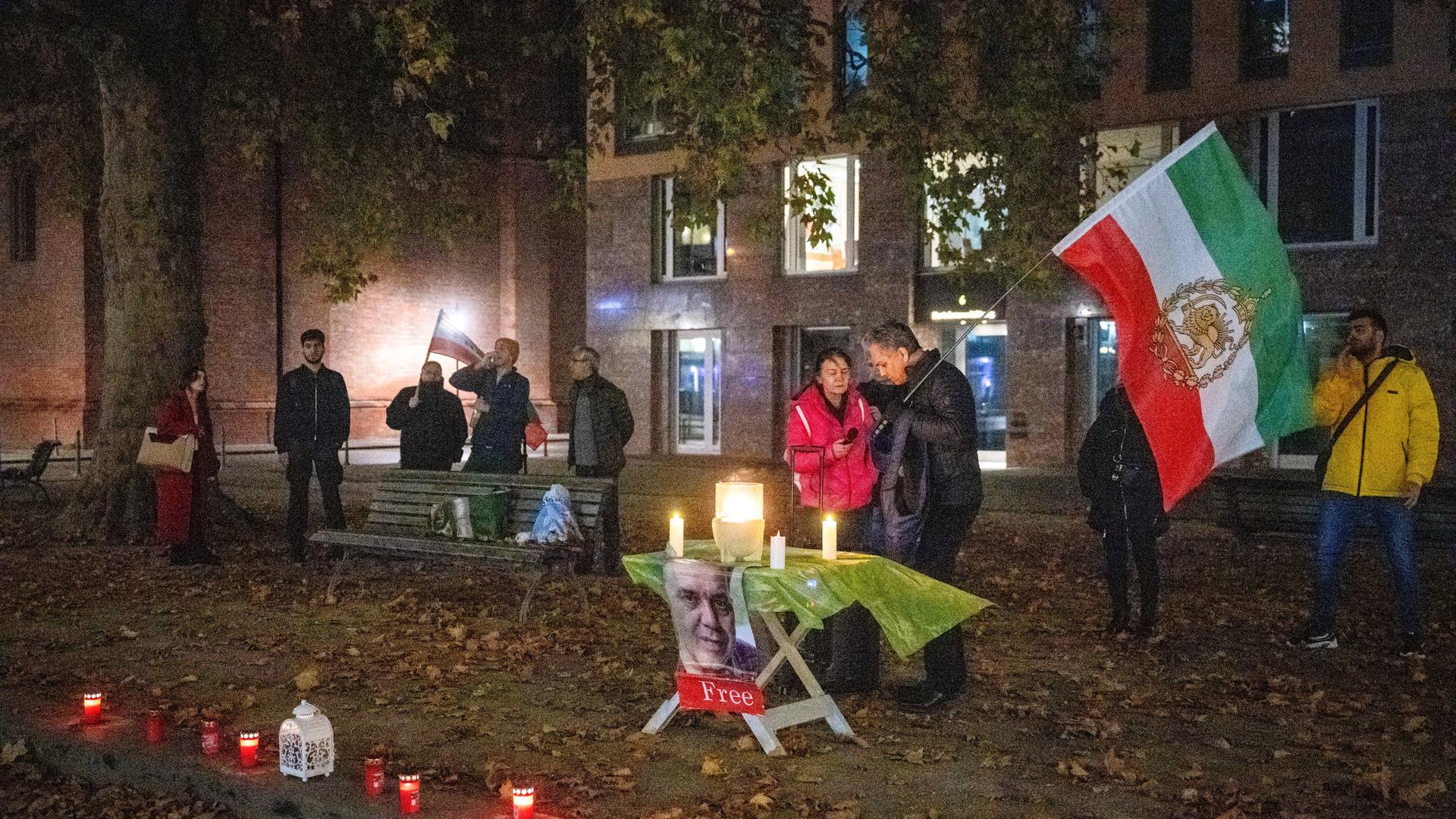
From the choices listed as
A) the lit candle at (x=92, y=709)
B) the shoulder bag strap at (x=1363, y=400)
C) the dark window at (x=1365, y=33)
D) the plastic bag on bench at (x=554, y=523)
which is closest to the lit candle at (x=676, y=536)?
the lit candle at (x=92, y=709)

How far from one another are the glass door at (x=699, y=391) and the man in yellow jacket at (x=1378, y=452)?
21.2m

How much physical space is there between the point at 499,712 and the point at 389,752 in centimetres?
87

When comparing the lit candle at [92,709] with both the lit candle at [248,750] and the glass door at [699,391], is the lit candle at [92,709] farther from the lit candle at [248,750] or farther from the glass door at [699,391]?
the glass door at [699,391]

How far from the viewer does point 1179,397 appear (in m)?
6.67

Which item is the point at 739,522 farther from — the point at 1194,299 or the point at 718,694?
the point at 1194,299

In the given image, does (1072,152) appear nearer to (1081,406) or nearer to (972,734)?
(1081,406)

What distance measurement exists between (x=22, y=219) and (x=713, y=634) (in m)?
33.8

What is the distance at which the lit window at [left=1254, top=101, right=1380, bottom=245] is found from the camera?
22.6m

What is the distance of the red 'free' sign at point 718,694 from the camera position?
5.93 meters

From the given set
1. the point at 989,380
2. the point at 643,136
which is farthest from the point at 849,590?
the point at 643,136

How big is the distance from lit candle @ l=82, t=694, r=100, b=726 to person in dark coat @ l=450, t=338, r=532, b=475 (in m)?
5.71

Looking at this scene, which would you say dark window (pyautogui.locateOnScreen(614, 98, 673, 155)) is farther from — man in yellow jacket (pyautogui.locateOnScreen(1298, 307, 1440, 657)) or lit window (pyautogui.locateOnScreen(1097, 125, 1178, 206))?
man in yellow jacket (pyautogui.locateOnScreen(1298, 307, 1440, 657))

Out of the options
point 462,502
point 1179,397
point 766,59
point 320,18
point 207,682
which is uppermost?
point 320,18

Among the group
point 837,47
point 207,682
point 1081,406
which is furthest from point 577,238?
point 207,682
